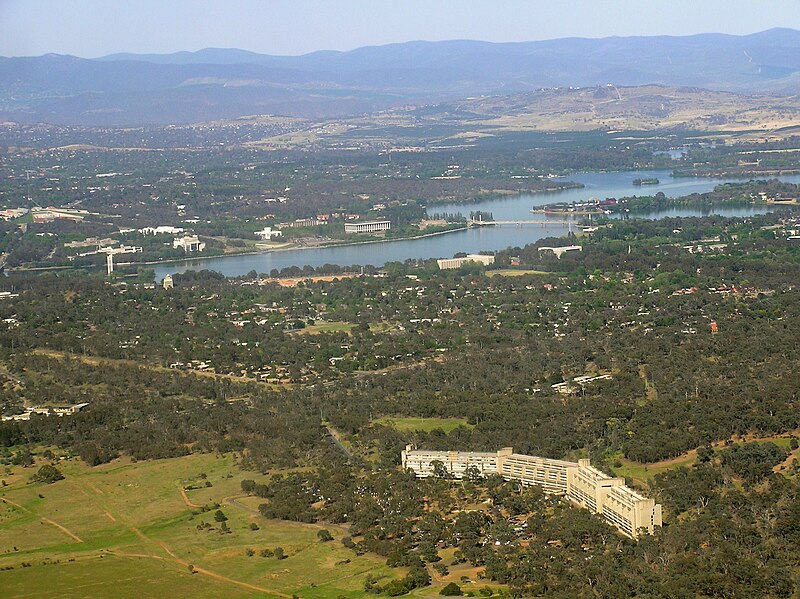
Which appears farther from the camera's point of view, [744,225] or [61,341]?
[744,225]

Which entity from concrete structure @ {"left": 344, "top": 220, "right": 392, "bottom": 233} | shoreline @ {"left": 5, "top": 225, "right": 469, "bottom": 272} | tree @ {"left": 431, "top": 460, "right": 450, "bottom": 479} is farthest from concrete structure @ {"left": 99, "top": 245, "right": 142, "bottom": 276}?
tree @ {"left": 431, "top": 460, "right": 450, "bottom": 479}

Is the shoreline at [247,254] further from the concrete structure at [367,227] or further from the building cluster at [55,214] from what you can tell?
the building cluster at [55,214]

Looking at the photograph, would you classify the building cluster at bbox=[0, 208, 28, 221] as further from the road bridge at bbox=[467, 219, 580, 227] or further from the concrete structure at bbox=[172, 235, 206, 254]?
the road bridge at bbox=[467, 219, 580, 227]

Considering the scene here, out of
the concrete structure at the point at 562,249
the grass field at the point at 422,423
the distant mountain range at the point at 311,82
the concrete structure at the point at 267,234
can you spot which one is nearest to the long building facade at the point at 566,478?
the grass field at the point at 422,423

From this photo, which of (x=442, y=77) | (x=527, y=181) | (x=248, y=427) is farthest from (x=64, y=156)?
(x=442, y=77)

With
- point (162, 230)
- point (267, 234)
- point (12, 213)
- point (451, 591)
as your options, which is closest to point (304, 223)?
point (267, 234)

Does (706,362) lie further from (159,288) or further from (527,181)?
(527,181)

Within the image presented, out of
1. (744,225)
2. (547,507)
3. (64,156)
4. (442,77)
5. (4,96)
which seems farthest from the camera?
(442,77)

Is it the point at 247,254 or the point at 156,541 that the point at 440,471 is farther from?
the point at 247,254
